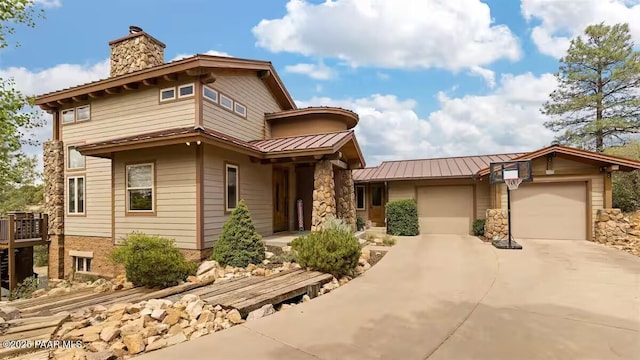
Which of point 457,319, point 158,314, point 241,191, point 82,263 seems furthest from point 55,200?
point 457,319

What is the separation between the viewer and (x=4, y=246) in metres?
10.5

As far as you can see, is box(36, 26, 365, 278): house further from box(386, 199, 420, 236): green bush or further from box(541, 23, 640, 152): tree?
box(541, 23, 640, 152): tree

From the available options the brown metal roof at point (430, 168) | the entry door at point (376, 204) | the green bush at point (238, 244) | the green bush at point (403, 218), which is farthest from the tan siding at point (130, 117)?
the entry door at point (376, 204)

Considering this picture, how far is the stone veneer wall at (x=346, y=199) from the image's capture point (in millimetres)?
11836

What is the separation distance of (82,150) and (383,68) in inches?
477

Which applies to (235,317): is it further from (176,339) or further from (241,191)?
(241,191)

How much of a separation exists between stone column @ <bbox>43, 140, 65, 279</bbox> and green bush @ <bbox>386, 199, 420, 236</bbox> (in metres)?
12.7

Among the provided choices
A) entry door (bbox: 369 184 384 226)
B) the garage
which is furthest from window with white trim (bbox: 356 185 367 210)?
the garage

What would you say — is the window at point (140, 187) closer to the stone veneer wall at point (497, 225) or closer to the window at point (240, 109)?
the window at point (240, 109)

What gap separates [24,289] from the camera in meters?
10.5

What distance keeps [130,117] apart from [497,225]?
1362 cm

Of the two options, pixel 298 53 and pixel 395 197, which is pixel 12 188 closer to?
pixel 298 53

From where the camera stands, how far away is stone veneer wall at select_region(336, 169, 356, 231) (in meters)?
11.8

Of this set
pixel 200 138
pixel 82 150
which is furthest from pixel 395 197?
pixel 82 150
